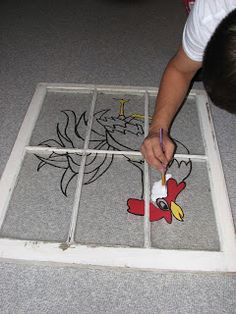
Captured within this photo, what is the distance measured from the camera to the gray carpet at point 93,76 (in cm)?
73

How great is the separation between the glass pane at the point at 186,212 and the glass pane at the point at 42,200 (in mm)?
228

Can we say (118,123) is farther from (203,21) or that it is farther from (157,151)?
(203,21)

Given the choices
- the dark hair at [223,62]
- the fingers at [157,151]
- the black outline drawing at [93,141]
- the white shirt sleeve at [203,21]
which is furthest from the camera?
the black outline drawing at [93,141]

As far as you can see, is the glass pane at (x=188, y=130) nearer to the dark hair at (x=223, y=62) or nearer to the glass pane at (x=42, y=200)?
the glass pane at (x=42, y=200)

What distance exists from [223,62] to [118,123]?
62 cm

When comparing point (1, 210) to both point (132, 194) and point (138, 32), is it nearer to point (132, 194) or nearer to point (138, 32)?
point (132, 194)

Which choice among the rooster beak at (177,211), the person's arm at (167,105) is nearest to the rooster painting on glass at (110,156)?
the rooster beak at (177,211)

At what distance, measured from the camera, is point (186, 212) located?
0.88m

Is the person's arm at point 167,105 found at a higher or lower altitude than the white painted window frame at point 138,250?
higher

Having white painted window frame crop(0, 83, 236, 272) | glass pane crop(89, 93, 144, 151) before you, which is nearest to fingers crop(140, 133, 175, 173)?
white painted window frame crop(0, 83, 236, 272)

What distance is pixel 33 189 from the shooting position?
93cm

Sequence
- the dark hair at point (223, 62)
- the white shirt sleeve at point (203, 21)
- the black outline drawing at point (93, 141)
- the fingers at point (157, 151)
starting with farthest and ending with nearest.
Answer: the black outline drawing at point (93, 141) < the fingers at point (157, 151) < the white shirt sleeve at point (203, 21) < the dark hair at point (223, 62)

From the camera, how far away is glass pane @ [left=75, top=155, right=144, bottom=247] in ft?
2.73

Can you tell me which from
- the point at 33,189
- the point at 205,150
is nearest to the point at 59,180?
the point at 33,189
